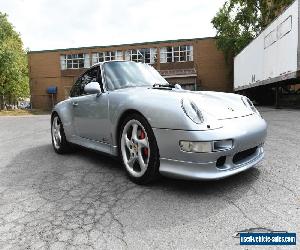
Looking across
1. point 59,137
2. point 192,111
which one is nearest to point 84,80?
point 59,137

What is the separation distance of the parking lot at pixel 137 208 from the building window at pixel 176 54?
35.4 metres

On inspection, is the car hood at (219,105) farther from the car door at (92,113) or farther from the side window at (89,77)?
the side window at (89,77)

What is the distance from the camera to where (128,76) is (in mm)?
4215

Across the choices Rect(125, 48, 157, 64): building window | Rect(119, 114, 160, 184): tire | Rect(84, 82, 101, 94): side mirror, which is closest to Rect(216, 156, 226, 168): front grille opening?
Rect(119, 114, 160, 184): tire

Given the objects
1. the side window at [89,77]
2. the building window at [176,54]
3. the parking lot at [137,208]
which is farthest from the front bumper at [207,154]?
the building window at [176,54]

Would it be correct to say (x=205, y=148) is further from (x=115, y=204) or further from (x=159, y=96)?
(x=115, y=204)

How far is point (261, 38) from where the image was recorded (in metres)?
14.4

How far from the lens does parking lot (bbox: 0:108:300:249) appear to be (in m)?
2.29

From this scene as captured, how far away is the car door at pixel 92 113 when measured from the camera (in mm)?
3914

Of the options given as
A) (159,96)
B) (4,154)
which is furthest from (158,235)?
(4,154)

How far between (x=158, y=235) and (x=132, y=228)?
0.24m

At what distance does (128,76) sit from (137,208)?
1.98m

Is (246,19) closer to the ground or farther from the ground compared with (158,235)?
farther from the ground

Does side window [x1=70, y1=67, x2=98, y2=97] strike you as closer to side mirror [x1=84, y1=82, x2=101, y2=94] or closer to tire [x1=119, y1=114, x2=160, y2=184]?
side mirror [x1=84, y1=82, x2=101, y2=94]
